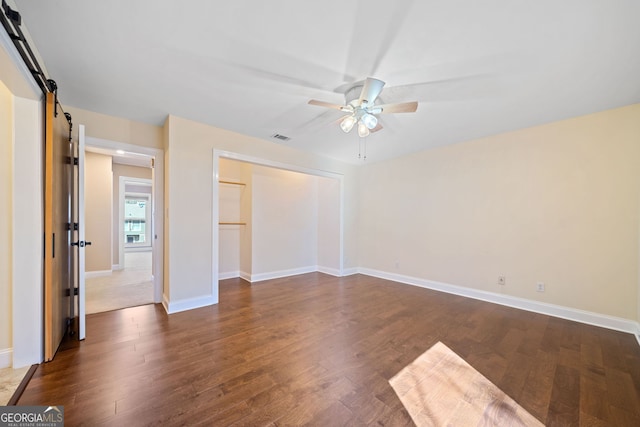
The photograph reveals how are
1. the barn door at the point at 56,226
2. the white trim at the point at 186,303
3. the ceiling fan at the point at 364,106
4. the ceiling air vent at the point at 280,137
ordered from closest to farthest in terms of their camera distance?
the barn door at the point at 56,226 → the ceiling fan at the point at 364,106 → the white trim at the point at 186,303 → the ceiling air vent at the point at 280,137

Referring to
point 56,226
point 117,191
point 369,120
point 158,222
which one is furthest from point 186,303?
point 117,191

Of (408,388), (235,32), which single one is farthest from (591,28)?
(408,388)

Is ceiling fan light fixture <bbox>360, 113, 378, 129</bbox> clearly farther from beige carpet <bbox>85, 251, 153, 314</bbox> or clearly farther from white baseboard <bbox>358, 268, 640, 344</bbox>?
beige carpet <bbox>85, 251, 153, 314</bbox>

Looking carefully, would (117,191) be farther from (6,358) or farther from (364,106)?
(364,106)

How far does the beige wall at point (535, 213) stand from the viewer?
113 inches

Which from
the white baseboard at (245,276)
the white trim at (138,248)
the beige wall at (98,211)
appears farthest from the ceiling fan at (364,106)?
the white trim at (138,248)

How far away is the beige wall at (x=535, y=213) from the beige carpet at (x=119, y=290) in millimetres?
4593

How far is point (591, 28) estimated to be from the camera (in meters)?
1.79

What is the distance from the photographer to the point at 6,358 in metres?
1.98

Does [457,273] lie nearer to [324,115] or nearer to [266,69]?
[324,115]

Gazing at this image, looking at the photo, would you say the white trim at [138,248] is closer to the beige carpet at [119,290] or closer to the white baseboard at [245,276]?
the beige carpet at [119,290]

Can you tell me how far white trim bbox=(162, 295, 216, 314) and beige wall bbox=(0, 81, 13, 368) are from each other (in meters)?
1.34

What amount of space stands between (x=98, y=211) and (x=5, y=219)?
160 inches

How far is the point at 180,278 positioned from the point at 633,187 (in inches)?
220
